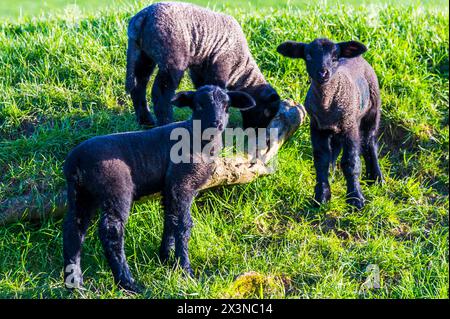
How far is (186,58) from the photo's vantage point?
869 cm

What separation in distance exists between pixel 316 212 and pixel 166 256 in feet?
5.58

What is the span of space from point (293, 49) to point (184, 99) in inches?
A: 53.9

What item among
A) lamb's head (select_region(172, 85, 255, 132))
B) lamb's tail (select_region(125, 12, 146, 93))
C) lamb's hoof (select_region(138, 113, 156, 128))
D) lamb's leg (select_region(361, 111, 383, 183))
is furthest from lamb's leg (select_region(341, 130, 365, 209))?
lamb's tail (select_region(125, 12, 146, 93))

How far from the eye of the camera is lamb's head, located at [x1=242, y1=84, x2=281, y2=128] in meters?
9.14

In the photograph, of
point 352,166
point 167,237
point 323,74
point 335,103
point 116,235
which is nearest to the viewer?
point 116,235

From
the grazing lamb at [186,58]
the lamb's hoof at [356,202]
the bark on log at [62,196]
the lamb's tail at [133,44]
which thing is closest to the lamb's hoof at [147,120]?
the grazing lamb at [186,58]

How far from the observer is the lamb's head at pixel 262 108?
914cm

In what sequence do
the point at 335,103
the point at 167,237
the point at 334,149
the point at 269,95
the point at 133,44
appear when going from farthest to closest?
1. the point at 269,95
2. the point at 334,149
3. the point at 133,44
4. the point at 335,103
5. the point at 167,237

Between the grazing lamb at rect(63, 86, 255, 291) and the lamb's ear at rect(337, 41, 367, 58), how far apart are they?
117 cm

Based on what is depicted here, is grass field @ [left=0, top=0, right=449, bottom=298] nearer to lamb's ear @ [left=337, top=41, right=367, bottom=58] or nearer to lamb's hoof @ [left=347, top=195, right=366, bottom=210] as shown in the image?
lamb's hoof @ [left=347, top=195, right=366, bottom=210]

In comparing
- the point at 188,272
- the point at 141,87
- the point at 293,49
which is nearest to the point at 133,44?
the point at 141,87

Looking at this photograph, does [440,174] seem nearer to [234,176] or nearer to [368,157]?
[368,157]

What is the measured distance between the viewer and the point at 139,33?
8.63 meters

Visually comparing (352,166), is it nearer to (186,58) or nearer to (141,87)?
(186,58)
